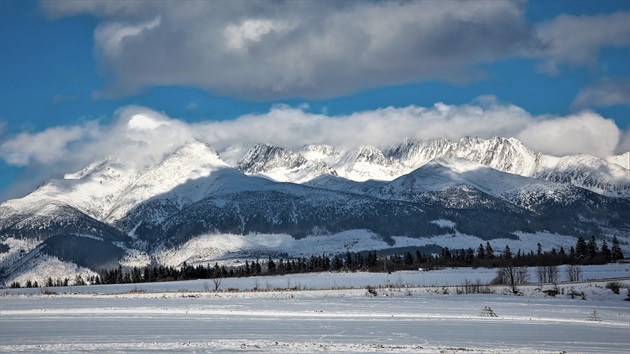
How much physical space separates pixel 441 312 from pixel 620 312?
70.7 ft

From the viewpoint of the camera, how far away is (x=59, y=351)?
44625 millimetres

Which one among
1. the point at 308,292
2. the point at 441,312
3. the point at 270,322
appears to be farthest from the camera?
the point at 308,292

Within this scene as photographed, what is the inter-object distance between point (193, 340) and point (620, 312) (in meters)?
52.7

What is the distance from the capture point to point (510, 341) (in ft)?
169

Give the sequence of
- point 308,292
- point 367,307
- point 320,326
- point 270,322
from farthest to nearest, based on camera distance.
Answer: point 308,292 < point 367,307 < point 270,322 < point 320,326

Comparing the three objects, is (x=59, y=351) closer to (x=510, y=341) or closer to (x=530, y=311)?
(x=510, y=341)

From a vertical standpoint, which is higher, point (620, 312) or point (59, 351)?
point (59, 351)

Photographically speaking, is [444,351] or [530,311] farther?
[530,311]

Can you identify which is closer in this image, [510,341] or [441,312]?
[510,341]

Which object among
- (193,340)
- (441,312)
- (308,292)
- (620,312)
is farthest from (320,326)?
(308,292)

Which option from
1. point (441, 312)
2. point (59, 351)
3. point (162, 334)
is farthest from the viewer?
point (441, 312)

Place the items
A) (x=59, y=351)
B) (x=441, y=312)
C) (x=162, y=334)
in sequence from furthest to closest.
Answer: (x=441, y=312) → (x=162, y=334) → (x=59, y=351)

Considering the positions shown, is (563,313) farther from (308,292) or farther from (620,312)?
(308,292)

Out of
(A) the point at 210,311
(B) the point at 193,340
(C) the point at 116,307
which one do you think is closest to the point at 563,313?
(A) the point at 210,311
